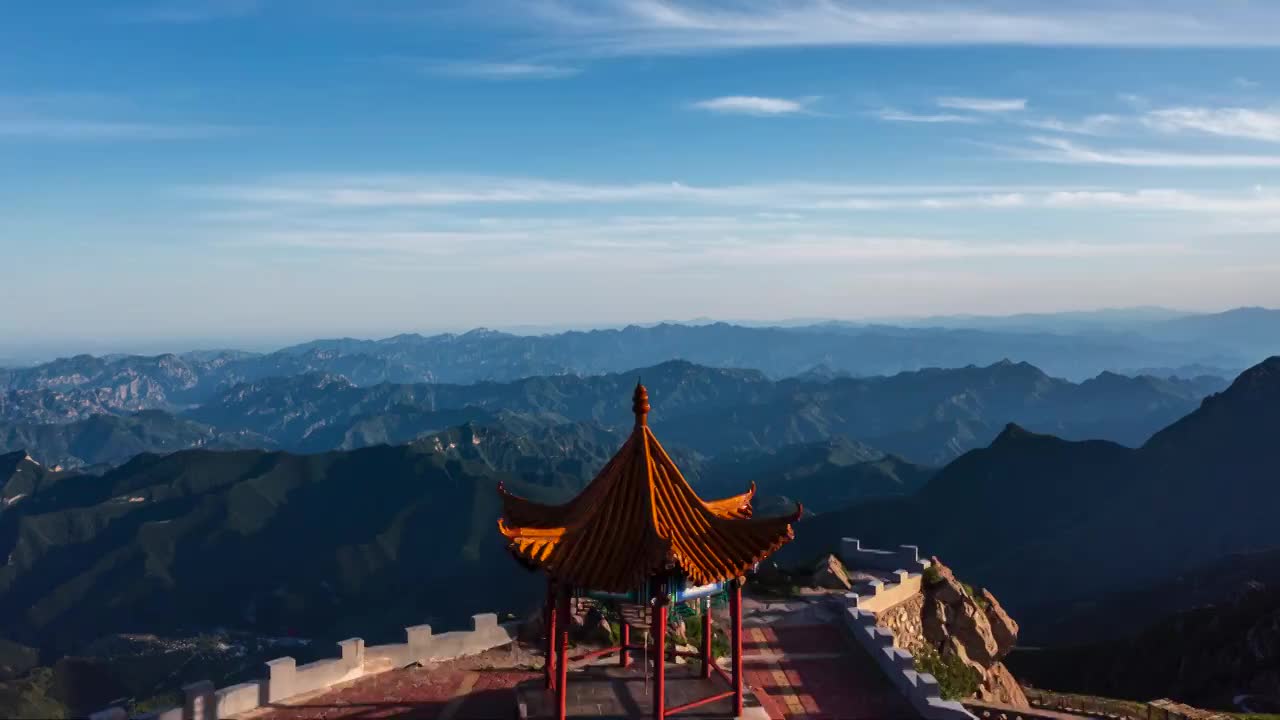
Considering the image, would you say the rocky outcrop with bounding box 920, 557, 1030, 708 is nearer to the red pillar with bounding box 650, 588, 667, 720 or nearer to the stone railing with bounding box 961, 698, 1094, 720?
the stone railing with bounding box 961, 698, 1094, 720

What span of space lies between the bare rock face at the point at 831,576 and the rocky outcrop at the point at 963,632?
357 centimetres

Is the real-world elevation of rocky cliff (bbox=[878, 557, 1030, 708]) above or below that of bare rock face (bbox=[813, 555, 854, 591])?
below

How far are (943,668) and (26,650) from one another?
544 ft

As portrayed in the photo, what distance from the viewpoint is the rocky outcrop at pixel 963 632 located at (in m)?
35.3

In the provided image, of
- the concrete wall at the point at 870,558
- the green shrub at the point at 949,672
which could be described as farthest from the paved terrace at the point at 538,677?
the concrete wall at the point at 870,558

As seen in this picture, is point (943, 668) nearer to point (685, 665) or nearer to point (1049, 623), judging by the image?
point (685, 665)

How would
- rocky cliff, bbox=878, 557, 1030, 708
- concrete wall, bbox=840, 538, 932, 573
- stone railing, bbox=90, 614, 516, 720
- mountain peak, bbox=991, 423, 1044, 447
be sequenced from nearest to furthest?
stone railing, bbox=90, 614, 516, 720, rocky cliff, bbox=878, 557, 1030, 708, concrete wall, bbox=840, 538, 932, 573, mountain peak, bbox=991, 423, 1044, 447

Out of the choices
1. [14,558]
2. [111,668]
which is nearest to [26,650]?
[111,668]

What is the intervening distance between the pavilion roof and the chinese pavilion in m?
0.02

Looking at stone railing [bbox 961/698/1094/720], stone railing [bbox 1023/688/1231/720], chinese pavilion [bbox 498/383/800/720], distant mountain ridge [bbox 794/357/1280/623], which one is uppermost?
chinese pavilion [bbox 498/383/800/720]

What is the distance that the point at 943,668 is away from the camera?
30719 millimetres

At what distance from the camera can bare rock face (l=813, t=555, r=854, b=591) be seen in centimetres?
3553

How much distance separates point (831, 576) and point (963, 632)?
6695 millimetres

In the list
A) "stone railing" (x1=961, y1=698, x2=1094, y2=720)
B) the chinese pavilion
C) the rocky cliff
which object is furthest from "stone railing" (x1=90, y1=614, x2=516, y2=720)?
the rocky cliff
